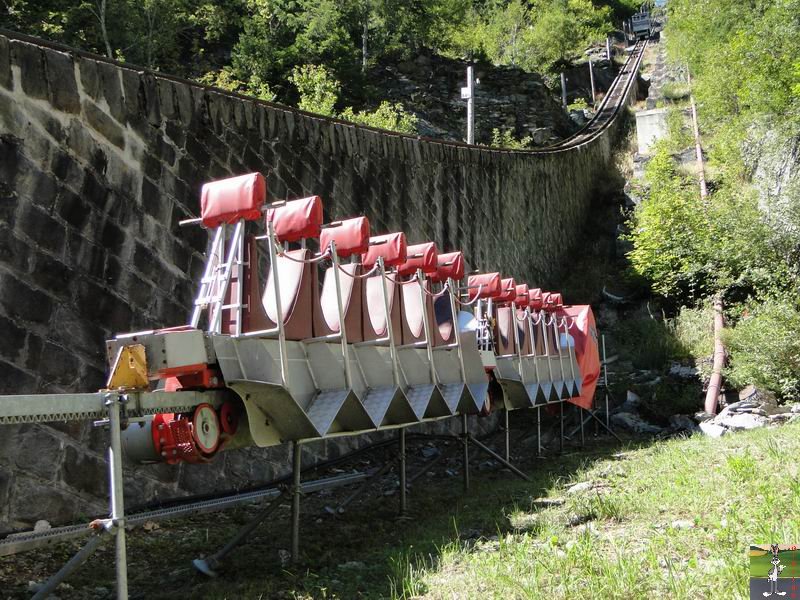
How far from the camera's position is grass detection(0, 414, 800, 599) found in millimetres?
4055

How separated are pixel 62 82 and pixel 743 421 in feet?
36.0

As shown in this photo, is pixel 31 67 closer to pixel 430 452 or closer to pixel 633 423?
pixel 430 452

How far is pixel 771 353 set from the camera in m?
14.6

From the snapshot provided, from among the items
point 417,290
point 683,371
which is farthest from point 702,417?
point 417,290

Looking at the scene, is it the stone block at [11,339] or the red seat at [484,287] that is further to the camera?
the red seat at [484,287]

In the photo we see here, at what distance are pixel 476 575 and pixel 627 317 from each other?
18.7 m

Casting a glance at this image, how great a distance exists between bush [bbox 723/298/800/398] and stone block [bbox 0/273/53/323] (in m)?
12.5

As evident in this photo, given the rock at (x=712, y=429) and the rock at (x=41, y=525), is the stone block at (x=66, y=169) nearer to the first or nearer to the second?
the rock at (x=41, y=525)

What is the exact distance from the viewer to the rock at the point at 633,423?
49.6ft

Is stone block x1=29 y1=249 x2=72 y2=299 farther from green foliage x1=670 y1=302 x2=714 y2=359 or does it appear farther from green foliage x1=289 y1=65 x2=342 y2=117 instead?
green foliage x1=289 y1=65 x2=342 y2=117

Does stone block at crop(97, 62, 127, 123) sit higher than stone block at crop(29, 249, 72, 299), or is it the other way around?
stone block at crop(97, 62, 127, 123)

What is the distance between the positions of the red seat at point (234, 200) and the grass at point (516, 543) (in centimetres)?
231

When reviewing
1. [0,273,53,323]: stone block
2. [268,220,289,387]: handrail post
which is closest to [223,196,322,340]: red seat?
[268,220,289,387]: handrail post

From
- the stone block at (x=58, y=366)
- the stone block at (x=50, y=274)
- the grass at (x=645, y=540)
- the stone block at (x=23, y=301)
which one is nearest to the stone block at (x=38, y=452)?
the stone block at (x=58, y=366)
